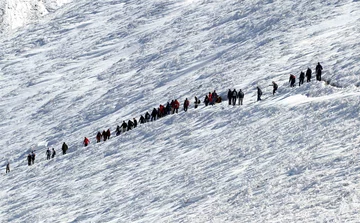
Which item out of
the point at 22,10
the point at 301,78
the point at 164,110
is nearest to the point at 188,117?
the point at 164,110

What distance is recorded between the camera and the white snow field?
28.8 m

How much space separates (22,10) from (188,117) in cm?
7043

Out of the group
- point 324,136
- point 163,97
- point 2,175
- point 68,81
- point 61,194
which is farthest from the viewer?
point 68,81


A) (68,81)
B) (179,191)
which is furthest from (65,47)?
(179,191)

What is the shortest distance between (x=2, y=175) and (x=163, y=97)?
51.9ft

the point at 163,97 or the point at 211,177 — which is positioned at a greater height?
the point at 211,177

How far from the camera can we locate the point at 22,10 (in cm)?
11050

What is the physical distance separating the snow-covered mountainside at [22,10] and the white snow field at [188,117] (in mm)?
9639

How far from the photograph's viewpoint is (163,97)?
198ft

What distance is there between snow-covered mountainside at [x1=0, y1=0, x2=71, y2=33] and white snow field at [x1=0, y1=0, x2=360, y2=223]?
31.6ft

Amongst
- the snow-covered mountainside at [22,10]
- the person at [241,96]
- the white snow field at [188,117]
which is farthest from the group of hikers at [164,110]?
the snow-covered mountainside at [22,10]

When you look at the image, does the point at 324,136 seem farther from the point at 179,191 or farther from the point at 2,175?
the point at 2,175

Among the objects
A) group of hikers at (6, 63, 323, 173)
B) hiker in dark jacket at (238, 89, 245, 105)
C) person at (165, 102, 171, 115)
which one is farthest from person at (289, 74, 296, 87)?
person at (165, 102, 171, 115)

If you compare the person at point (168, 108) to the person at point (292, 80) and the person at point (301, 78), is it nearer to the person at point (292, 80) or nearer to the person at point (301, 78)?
the person at point (292, 80)
